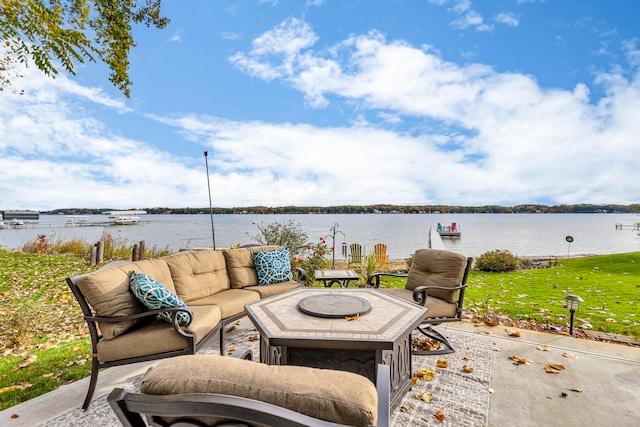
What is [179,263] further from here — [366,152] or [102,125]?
[366,152]

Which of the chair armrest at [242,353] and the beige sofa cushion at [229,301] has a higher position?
the chair armrest at [242,353]

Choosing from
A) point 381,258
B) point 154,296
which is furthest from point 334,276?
point 381,258

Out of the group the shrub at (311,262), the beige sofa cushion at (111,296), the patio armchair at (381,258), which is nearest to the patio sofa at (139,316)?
the beige sofa cushion at (111,296)

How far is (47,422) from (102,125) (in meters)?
7.79

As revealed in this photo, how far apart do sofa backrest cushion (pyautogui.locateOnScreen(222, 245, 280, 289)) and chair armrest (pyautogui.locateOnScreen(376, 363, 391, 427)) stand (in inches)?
126

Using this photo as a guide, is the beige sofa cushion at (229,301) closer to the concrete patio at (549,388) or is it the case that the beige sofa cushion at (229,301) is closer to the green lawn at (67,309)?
the concrete patio at (549,388)

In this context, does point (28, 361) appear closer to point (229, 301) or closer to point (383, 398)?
point (229, 301)

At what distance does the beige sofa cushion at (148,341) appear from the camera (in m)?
2.30

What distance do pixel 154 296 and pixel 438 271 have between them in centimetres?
302

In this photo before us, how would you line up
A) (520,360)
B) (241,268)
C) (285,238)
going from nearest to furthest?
(520,360) < (241,268) < (285,238)

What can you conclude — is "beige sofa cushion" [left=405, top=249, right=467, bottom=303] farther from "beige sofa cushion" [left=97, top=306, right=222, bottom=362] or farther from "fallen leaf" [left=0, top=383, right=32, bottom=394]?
"fallen leaf" [left=0, top=383, right=32, bottom=394]

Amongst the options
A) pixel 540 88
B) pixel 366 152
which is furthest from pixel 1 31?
pixel 540 88

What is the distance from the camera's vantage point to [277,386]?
0.78 m

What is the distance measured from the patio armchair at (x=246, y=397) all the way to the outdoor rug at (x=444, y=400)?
5.37ft
